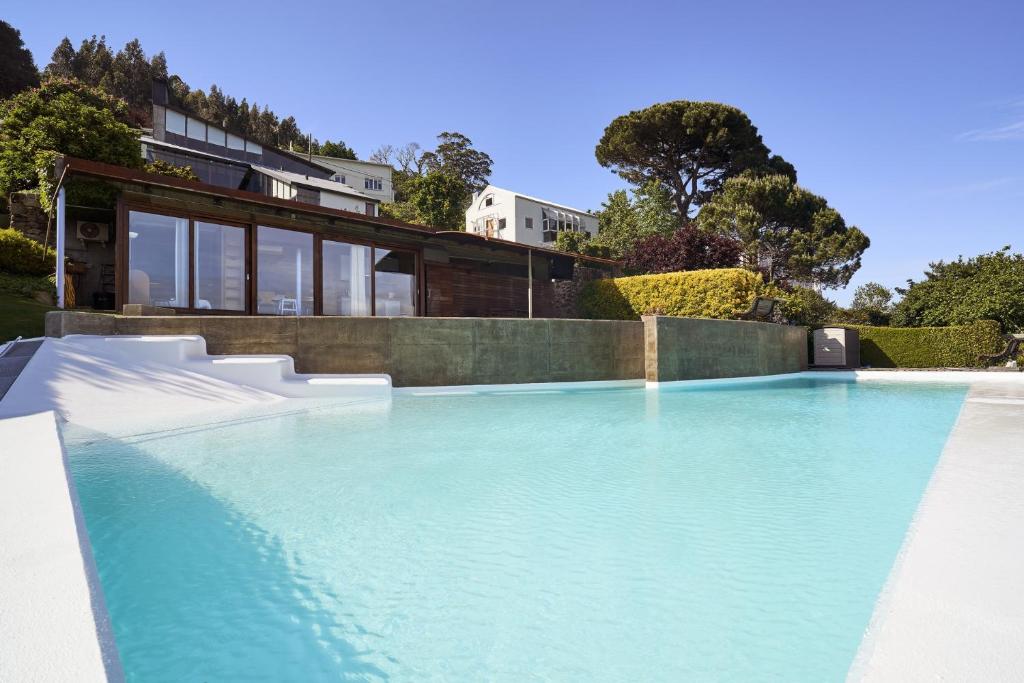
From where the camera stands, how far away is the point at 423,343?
11938mm

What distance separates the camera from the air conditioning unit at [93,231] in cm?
1423

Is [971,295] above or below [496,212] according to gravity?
below

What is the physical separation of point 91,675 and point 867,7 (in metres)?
22.0

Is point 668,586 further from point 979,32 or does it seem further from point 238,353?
point 979,32

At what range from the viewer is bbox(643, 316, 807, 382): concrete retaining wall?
13547mm

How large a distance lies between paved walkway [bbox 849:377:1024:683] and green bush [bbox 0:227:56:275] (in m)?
18.8

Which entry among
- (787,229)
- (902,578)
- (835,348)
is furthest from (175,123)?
(902,578)

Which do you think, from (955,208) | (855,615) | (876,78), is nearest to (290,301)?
(855,615)

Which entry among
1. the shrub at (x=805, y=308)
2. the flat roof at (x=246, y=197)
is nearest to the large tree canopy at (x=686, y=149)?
the shrub at (x=805, y=308)

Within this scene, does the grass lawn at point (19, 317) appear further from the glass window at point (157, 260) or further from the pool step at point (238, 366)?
the pool step at point (238, 366)

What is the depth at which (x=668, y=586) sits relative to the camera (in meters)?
2.39

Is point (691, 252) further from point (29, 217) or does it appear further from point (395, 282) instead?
point (29, 217)

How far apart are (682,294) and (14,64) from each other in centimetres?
4938

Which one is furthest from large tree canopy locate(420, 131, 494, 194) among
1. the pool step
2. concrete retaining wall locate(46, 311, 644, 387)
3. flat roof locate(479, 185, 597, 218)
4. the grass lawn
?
the pool step
